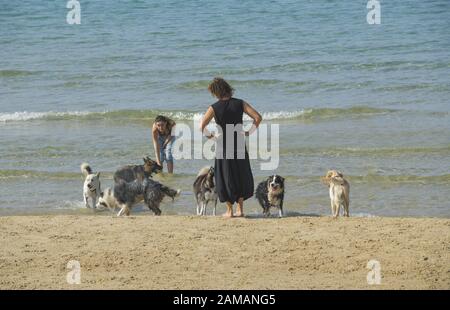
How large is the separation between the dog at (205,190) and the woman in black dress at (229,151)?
0.75 m

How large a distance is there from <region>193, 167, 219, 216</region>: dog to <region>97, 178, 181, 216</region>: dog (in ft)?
1.13

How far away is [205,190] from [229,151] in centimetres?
142

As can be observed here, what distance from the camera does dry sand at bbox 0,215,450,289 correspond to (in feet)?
29.8

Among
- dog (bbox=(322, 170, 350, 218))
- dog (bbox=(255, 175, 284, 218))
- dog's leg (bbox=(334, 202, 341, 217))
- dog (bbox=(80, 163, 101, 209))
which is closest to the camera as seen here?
dog (bbox=(322, 170, 350, 218))

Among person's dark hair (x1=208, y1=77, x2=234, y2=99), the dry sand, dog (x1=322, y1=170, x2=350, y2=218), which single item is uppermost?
person's dark hair (x1=208, y1=77, x2=234, y2=99)

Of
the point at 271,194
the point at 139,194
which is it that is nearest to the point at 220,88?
the point at 271,194

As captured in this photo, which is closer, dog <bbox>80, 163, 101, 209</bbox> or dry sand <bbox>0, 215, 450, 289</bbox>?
dry sand <bbox>0, 215, 450, 289</bbox>

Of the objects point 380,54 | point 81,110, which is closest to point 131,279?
point 81,110

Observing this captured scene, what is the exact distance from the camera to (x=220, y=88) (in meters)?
10.8

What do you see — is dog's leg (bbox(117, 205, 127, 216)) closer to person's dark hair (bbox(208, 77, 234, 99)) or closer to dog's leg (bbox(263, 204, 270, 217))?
dog's leg (bbox(263, 204, 270, 217))

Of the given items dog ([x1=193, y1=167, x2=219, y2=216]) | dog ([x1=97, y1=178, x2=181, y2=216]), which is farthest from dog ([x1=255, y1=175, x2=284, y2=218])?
dog ([x1=97, y1=178, x2=181, y2=216])

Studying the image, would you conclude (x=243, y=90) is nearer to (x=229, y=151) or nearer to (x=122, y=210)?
(x=122, y=210)

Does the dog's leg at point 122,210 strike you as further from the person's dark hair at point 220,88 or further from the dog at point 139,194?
the person's dark hair at point 220,88

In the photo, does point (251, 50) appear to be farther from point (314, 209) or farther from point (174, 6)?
point (314, 209)
